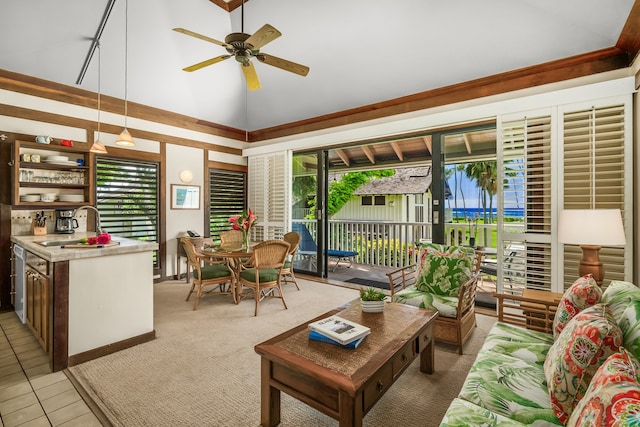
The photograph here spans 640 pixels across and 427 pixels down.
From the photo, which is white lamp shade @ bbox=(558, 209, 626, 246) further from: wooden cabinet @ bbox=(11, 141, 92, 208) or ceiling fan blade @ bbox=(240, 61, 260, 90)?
wooden cabinet @ bbox=(11, 141, 92, 208)

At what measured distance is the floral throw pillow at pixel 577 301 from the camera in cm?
178

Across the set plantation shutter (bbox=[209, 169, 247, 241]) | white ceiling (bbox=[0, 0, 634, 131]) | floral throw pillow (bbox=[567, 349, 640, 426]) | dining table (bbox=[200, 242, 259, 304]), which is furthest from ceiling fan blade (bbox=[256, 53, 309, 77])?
plantation shutter (bbox=[209, 169, 247, 241])

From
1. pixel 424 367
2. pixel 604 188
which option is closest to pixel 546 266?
pixel 604 188

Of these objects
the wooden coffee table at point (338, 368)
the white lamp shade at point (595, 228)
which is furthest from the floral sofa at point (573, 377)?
the white lamp shade at point (595, 228)

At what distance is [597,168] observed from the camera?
10.5 ft

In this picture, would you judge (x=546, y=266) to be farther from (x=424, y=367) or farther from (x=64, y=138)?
(x=64, y=138)

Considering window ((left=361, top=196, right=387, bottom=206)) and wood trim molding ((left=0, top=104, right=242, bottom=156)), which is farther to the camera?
window ((left=361, top=196, right=387, bottom=206))

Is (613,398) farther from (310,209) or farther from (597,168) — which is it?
(310,209)

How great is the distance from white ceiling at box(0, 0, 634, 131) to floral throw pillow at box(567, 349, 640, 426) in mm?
3309

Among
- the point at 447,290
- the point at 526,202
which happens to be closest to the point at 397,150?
the point at 526,202

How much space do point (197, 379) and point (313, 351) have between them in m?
1.21

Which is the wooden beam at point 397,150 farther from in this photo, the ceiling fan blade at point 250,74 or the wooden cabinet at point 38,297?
the wooden cabinet at point 38,297

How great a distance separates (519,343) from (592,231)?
1255mm

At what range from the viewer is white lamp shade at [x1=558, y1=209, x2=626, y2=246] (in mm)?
Result: 2438
